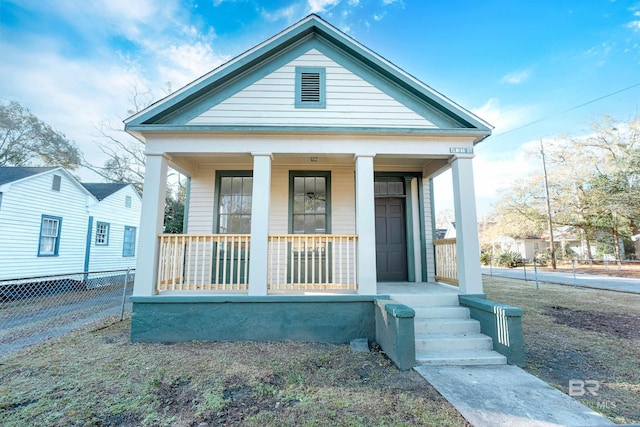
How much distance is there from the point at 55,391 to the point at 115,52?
690 inches

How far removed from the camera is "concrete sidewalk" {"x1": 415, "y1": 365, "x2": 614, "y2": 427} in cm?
238

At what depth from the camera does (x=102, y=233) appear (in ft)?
43.4

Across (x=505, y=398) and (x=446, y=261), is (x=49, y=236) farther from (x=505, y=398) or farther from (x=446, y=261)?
(x=505, y=398)

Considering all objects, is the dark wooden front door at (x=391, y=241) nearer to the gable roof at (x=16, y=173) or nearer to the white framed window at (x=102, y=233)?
the gable roof at (x=16, y=173)

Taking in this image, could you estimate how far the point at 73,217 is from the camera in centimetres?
A: 1154

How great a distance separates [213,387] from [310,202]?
4.19 metres

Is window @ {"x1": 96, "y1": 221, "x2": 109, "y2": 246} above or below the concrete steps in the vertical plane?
above

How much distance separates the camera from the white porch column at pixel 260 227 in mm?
4703

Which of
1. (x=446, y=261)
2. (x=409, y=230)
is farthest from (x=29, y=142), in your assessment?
(x=446, y=261)

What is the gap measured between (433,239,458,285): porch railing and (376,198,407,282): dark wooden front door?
2.39 feet

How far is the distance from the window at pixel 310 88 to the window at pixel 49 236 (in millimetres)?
11291

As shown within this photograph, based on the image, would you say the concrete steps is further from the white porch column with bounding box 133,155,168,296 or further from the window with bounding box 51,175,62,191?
the window with bounding box 51,175,62,191

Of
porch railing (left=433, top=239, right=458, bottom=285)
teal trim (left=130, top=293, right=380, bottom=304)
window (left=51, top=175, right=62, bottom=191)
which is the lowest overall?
teal trim (left=130, top=293, right=380, bottom=304)
